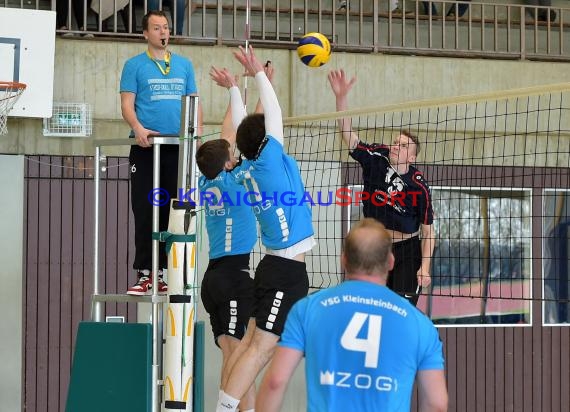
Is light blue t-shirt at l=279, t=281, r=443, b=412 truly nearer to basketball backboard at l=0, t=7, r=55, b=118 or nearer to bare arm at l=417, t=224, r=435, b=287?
bare arm at l=417, t=224, r=435, b=287

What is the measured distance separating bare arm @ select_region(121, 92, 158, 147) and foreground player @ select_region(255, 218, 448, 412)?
314cm

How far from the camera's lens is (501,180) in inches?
488

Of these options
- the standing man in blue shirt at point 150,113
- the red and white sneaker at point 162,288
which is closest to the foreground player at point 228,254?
the standing man in blue shirt at point 150,113

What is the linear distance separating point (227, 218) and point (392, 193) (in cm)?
143

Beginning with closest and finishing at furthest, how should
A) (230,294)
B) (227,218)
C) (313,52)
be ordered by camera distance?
(230,294)
(227,218)
(313,52)

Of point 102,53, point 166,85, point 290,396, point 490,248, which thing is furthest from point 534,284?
point 166,85

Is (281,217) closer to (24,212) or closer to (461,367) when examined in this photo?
(24,212)

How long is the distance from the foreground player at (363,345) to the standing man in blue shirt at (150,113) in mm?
3114

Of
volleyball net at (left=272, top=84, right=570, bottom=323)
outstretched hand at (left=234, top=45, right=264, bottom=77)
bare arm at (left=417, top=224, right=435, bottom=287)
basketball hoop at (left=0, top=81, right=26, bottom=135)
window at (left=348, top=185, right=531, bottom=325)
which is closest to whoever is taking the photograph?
outstretched hand at (left=234, top=45, right=264, bottom=77)

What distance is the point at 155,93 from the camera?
23.8ft

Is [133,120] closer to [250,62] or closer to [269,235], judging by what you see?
[250,62]

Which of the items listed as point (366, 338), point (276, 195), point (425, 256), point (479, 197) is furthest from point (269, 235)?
point (479, 197)

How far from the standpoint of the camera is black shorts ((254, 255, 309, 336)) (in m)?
6.25

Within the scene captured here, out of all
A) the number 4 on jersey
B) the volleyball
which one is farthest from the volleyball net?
the number 4 on jersey
